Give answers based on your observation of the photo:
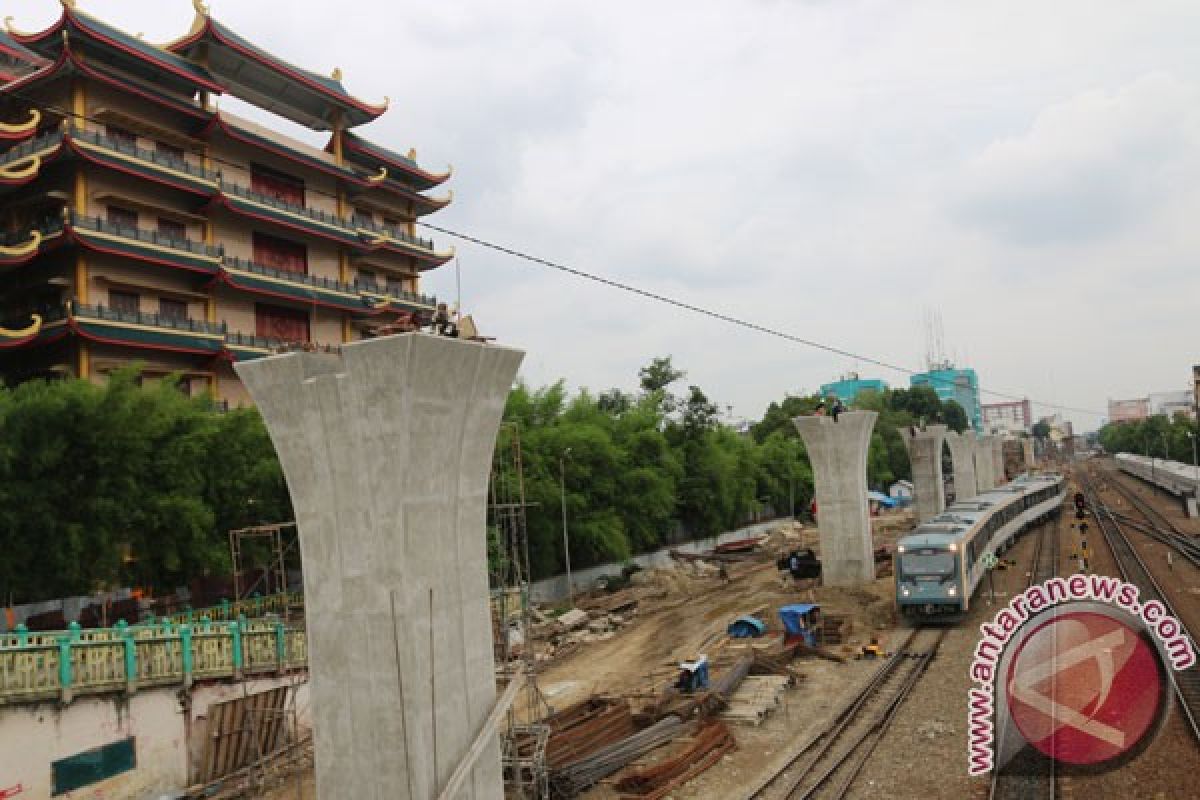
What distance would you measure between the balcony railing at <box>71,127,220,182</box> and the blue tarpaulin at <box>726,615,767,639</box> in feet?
85.7

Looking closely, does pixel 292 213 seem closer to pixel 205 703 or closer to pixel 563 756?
pixel 205 703

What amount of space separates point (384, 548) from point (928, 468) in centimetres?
4317

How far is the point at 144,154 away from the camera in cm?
3166

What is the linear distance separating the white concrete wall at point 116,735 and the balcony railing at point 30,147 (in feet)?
74.0

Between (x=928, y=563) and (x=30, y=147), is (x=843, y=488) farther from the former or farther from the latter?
(x=30, y=147)

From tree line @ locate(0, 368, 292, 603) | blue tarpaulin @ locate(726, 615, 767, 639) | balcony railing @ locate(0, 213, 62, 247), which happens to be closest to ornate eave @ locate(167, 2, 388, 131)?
balcony railing @ locate(0, 213, 62, 247)

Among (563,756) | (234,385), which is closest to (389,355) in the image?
(563,756)

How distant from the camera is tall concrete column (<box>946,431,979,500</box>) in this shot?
56688 millimetres

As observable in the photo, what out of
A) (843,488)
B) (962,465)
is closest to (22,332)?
(843,488)

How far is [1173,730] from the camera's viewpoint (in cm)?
1432

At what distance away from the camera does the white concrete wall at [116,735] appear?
13414mm

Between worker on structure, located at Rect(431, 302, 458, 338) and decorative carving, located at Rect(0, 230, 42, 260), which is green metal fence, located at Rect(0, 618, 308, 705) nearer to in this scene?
worker on structure, located at Rect(431, 302, 458, 338)

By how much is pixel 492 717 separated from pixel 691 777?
5271mm

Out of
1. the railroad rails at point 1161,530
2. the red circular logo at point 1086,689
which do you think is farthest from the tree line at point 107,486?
the railroad rails at point 1161,530
